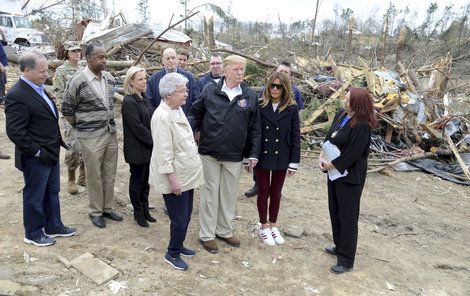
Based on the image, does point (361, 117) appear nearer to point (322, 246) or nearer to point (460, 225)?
point (322, 246)

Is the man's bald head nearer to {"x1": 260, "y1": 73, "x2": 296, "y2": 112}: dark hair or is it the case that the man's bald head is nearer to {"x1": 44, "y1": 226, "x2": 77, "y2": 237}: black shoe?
{"x1": 260, "y1": 73, "x2": 296, "y2": 112}: dark hair

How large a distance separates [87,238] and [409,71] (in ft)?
28.4

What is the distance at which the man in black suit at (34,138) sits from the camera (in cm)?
298

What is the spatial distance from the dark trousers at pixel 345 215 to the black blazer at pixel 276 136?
0.53 metres

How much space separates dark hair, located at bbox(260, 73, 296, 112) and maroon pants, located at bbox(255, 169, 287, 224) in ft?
2.17

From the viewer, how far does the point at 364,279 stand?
11.5 feet

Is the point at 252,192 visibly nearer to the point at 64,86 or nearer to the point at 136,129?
the point at 136,129

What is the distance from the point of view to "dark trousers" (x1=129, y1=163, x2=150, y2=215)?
3834 mm

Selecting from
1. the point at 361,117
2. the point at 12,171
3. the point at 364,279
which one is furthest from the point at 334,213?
the point at 12,171

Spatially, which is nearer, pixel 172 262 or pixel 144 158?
pixel 172 262

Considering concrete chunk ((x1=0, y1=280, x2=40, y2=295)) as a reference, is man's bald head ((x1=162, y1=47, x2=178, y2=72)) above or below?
above

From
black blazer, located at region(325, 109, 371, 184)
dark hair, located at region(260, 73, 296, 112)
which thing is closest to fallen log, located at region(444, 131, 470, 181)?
black blazer, located at region(325, 109, 371, 184)

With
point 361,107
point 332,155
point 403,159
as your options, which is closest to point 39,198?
point 332,155

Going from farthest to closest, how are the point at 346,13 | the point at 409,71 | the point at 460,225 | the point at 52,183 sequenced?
the point at 346,13
the point at 409,71
the point at 460,225
the point at 52,183
